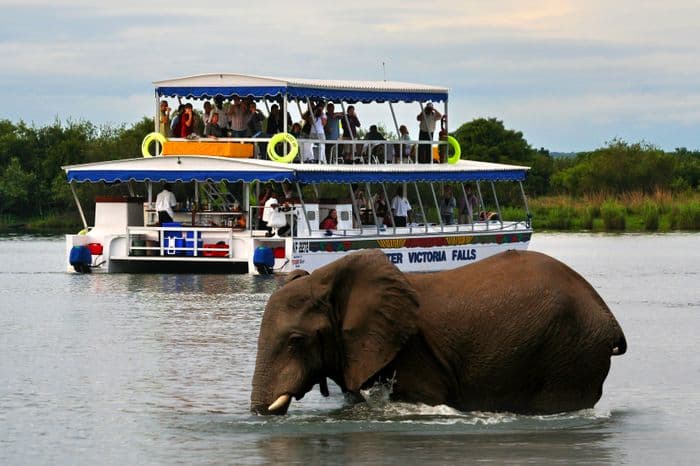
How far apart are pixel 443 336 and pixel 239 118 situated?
21851 mm

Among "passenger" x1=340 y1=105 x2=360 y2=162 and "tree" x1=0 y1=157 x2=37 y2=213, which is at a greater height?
"passenger" x1=340 y1=105 x2=360 y2=162

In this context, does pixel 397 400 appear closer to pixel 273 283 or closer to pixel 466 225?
pixel 273 283

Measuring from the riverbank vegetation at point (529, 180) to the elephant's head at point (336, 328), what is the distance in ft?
135

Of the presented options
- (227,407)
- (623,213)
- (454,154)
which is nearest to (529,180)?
(623,213)

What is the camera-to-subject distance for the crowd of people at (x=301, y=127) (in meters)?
33.9

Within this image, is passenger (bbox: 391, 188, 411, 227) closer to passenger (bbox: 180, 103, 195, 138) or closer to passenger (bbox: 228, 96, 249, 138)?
passenger (bbox: 228, 96, 249, 138)

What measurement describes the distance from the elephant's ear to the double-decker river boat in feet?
57.5

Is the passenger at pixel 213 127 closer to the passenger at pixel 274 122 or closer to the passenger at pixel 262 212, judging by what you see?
the passenger at pixel 274 122

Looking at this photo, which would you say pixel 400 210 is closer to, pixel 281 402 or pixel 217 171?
pixel 217 171

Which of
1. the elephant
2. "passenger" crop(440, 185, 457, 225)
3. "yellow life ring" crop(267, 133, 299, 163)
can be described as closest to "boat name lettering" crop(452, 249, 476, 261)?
"passenger" crop(440, 185, 457, 225)

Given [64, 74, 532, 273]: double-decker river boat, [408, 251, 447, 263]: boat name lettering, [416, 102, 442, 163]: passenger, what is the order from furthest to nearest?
[416, 102, 442, 163]: passenger
[408, 251, 447, 263]: boat name lettering
[64, 74, 532, 273]: double-decker river boat

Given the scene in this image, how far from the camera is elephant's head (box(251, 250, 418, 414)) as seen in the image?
12.3m

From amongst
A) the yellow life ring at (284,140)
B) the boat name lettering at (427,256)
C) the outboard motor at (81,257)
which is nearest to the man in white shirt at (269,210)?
the yellow life ring at (284,140)

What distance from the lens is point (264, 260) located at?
2994cm
